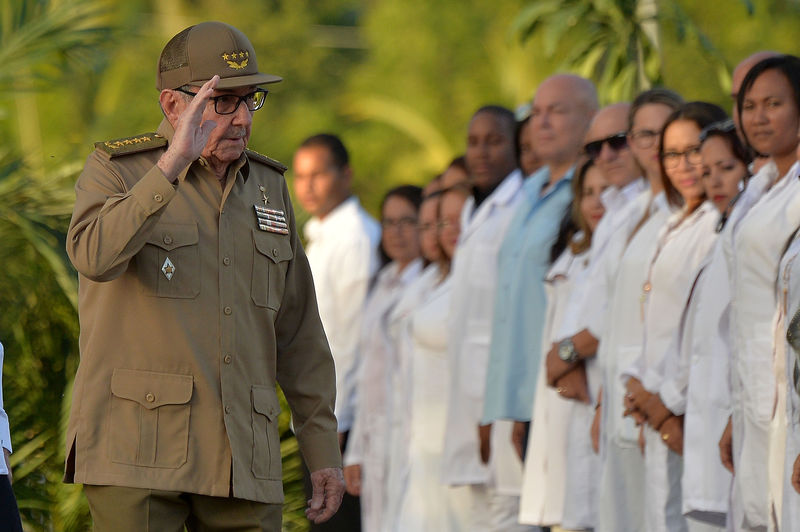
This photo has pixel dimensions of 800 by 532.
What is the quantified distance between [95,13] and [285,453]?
3262mm

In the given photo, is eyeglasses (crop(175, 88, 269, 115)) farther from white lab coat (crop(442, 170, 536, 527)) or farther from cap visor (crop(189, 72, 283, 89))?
white lab coat (crop(442, 170, 536, 527))

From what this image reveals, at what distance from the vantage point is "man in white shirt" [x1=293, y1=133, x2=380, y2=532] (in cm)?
1159

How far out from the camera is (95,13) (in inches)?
417

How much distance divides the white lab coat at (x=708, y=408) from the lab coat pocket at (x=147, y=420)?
8.81 feet

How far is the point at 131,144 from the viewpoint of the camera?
16.3ft

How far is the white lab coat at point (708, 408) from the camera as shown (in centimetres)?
671

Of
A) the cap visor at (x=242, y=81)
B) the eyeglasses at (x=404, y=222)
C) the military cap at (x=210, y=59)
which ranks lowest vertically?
the cap visor at (x=242, y=81)

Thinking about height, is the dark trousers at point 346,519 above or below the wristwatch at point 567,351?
below

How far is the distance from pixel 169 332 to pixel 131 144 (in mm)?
588

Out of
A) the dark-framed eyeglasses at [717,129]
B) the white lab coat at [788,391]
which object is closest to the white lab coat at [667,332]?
the dark-framed eyeglasses at [717,129]

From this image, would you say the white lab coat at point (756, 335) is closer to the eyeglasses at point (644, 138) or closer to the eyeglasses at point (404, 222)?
the eyeglasses at point (644, 138)

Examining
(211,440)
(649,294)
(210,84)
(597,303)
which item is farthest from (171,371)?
(597,303)

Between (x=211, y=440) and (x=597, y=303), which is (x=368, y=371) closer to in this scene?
(x=597, y=303)

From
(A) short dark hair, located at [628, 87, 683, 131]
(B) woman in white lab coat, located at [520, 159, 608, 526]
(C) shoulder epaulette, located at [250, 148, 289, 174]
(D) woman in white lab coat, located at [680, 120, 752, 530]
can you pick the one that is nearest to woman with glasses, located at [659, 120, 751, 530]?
(D) woman in white lab coat, located at [680, 120, 752, 530]
